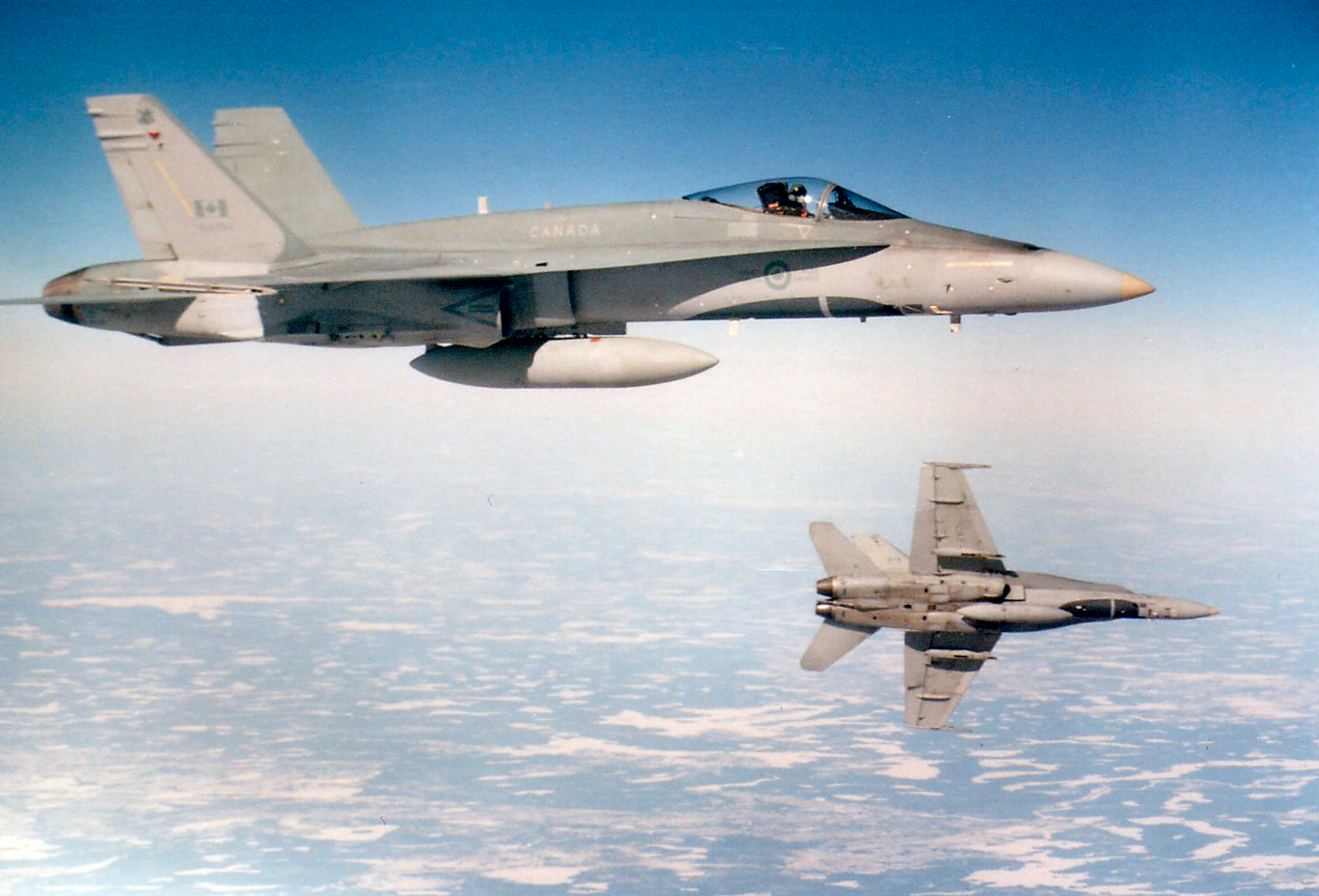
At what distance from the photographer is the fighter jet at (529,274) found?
9.31 meters

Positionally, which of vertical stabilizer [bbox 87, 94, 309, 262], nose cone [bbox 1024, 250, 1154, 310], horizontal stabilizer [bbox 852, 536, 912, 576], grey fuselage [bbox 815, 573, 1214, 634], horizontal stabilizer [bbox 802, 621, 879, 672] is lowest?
horizontal stabilizer [bbox 802, 621, 879, 672]

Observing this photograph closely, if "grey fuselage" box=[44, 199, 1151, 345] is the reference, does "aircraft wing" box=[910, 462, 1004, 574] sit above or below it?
below

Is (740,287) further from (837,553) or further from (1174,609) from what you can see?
(1174,609)

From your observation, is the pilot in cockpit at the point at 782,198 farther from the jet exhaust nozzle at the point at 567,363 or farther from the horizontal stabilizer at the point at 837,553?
the horizontal stabilizer at the point at 837,553

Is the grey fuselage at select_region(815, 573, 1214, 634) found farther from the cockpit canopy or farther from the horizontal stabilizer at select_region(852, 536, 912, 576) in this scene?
the cockpit canopy

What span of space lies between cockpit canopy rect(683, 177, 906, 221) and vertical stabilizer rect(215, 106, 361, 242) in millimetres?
4453

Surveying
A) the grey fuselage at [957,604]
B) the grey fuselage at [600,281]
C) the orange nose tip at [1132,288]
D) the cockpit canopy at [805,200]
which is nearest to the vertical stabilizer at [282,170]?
the grey fuselage at [600,281]

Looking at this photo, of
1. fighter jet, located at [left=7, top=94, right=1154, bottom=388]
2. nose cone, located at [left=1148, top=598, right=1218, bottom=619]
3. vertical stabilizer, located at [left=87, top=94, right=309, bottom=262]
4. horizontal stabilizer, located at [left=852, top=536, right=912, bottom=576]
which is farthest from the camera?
horizontal stabilizer, located at [left=852, top=536, right=912, bottom=576]

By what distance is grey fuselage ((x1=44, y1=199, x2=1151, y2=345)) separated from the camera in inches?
368

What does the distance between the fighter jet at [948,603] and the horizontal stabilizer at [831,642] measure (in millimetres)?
12

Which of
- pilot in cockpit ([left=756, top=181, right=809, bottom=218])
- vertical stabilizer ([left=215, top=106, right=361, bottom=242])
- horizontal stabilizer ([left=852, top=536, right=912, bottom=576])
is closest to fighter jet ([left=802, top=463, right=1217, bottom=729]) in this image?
horizontal stabilizer ([left=852, top=536, right=912, bottom=576])

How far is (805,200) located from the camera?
967cm

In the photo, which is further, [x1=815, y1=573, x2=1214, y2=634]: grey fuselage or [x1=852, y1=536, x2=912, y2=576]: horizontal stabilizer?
[x1=852, y1=536, x2=912, y2=576]: horizontal stabilizer

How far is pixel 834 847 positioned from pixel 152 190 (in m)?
36.1
